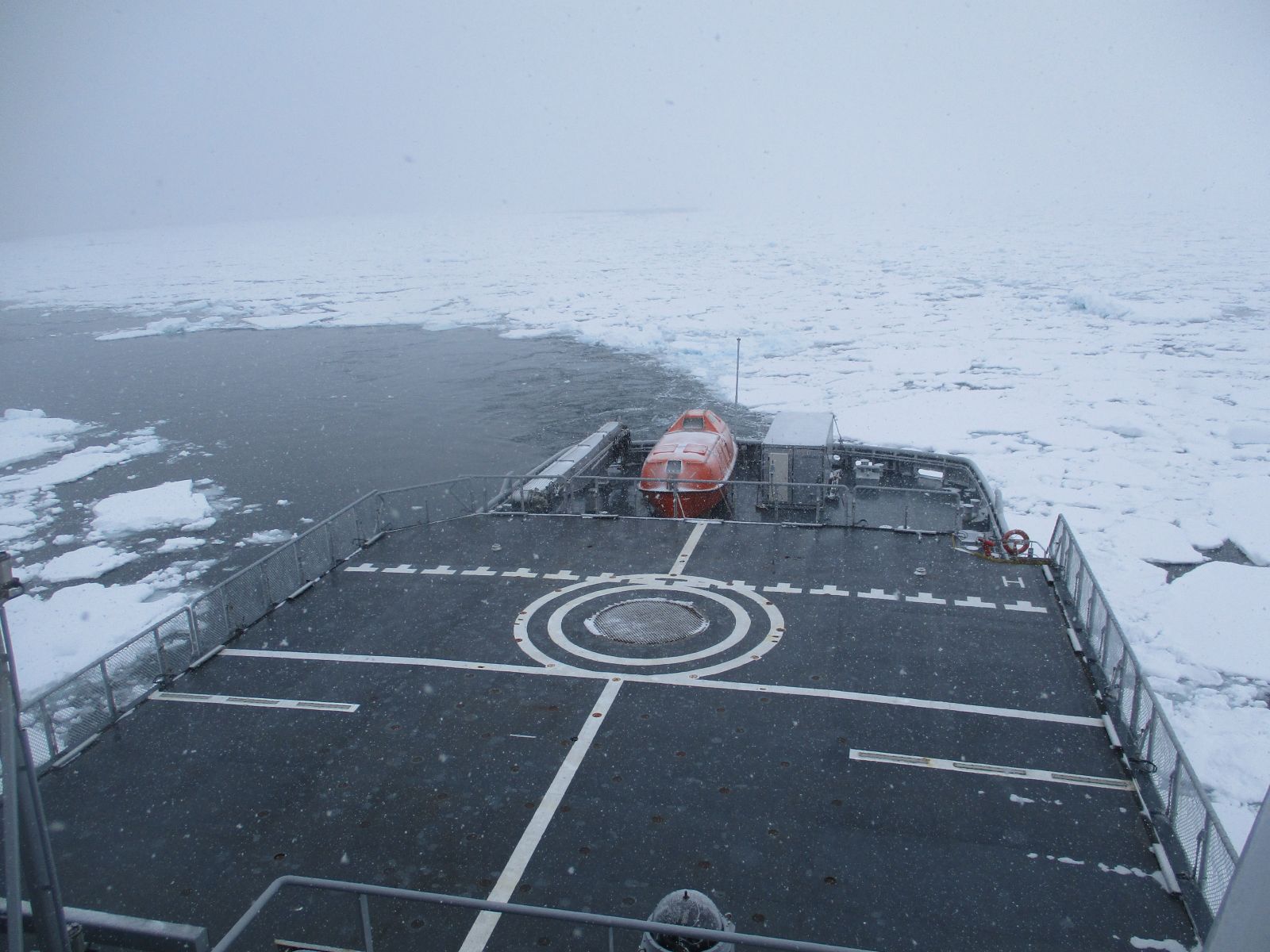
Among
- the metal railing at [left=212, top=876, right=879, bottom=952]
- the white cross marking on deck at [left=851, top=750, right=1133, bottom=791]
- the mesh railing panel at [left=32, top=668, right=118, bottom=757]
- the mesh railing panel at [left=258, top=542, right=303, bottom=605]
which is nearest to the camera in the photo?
the metal railing at [left=212, top=876, right=879, bottom=952]

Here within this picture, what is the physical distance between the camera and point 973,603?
621 inches

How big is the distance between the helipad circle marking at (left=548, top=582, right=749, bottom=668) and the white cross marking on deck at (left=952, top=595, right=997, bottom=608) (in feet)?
12.8

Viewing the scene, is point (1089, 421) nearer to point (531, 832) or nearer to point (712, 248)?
point (531, 832)

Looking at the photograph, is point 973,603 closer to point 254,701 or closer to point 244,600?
point 254,701

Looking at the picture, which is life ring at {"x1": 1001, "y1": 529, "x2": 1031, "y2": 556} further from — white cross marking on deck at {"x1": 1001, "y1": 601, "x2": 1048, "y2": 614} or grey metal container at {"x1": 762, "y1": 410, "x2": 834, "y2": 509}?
grey metal container at {"x1": 762, "y1": 410, "x2": 834, "y2": 509}

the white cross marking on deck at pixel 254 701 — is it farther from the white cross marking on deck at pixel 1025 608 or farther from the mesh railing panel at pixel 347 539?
the white cross marking on deck at pixel 1025 608

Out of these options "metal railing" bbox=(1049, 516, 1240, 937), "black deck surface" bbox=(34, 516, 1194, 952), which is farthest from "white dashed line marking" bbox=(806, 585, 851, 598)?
"metal railing" bbox=(1049, 516, 1240, 937)

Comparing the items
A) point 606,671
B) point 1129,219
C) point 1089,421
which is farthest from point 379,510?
point 1129,219

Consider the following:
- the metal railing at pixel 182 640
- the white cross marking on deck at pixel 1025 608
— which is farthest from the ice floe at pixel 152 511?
the white cross marking on deck at pixel 1025 608

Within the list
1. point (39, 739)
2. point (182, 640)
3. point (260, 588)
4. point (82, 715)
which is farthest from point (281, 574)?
point (82, 715)

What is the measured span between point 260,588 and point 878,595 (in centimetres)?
1143

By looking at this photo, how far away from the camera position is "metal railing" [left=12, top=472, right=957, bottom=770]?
→ 12.4 m

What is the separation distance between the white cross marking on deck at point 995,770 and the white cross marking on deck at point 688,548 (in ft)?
21.8

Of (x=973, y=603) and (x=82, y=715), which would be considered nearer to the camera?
(x=82, y=715)
